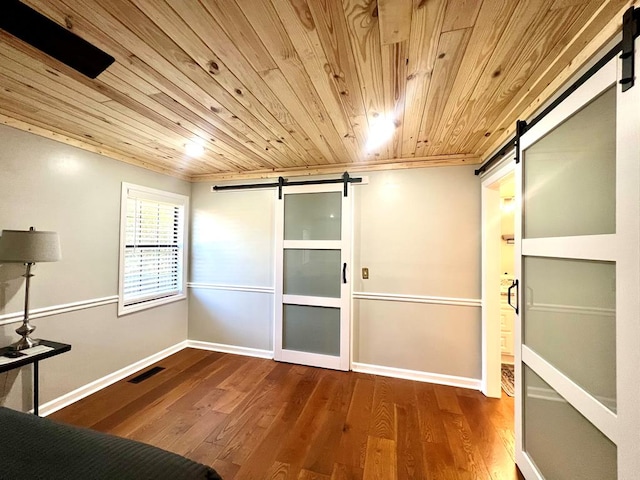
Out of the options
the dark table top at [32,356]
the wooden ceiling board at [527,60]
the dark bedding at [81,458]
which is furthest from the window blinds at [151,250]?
the wooden ceiling board at [527,60]

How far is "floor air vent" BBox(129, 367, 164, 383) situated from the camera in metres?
2.68

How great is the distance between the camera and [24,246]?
1.78 m

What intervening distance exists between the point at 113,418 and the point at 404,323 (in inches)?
110

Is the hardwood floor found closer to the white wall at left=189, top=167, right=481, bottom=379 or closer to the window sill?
the white wall at left=189, top=167, right=481, bottom=379

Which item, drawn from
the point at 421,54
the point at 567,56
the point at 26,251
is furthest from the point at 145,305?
the point at 567,56

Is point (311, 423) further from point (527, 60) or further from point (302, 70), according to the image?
point (527, 60)

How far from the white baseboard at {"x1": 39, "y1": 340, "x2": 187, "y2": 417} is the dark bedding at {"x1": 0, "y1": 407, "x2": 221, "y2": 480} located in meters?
1.68

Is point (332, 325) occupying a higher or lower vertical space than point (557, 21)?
lower

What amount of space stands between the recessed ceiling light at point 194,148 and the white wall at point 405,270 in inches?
33.7

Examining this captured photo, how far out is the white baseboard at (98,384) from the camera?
214 cm

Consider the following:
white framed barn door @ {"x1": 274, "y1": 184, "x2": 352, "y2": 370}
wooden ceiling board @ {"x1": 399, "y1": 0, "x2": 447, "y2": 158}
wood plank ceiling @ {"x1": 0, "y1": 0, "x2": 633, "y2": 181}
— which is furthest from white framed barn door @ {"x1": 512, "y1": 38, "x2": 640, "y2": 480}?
white framed barn door @ {"x1": 274, "y1": 184, "x2": 352, "y2": 370}

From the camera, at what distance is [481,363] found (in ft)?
8.57

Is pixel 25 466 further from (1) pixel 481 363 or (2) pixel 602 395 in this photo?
(1) pixel 481 363

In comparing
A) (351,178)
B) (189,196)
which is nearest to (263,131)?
(351,178)
